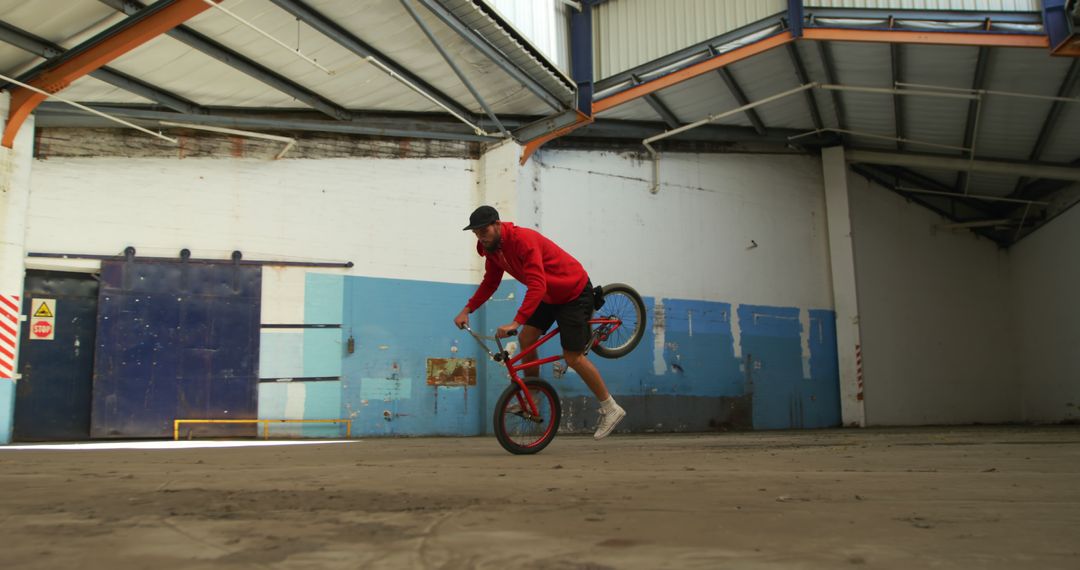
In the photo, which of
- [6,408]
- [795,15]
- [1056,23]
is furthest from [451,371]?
[1056,23]

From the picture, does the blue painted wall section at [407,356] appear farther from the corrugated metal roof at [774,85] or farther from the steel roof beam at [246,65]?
the corrugated metal roof at [774,85]

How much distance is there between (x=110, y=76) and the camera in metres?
9.39

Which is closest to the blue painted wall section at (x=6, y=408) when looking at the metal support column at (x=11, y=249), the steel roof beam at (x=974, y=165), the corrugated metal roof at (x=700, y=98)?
the metal support column at (x=11, y=249)

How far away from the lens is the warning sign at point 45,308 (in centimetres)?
1002

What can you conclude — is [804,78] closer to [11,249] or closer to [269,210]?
[269,210]

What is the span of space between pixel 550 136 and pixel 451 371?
3855 mm

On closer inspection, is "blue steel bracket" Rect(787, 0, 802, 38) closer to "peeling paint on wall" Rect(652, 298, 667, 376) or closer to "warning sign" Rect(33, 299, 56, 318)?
"peeling paint on wall" Rect(652, 298, 667, 376)

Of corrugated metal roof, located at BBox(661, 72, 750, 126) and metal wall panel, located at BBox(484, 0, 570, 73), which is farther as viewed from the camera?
corrugated metal roof, located at BBox(661, 72, 750, 126)

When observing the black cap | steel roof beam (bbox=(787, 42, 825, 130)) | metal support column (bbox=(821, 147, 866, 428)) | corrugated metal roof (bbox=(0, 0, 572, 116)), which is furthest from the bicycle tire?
metal support column (bbox=(821, 147, 866, 428))

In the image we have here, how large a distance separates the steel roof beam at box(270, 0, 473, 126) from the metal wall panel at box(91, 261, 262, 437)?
3414mm

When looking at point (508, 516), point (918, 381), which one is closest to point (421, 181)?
point (508, 516)

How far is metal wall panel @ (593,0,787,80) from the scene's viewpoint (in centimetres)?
1075

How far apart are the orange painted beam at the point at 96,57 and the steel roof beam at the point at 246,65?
0.84 feet

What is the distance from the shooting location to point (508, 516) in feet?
7.25
